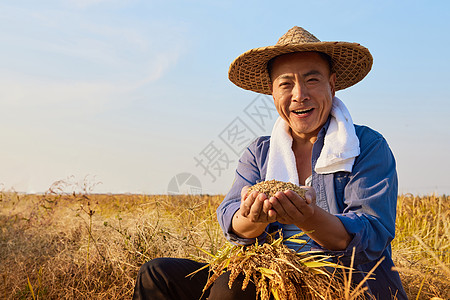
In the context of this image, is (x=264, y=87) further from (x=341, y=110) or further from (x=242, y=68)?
(x=341, y=110)

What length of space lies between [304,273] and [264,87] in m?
1.56

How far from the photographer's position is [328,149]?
93.4 inches

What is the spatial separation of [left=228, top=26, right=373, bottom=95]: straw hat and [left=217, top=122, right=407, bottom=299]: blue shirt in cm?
50

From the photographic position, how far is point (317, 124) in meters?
2.50

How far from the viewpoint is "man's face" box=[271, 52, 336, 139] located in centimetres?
241

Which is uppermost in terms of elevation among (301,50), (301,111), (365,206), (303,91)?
(301,50)

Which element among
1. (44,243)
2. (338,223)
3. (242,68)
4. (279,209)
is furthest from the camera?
(44,243)

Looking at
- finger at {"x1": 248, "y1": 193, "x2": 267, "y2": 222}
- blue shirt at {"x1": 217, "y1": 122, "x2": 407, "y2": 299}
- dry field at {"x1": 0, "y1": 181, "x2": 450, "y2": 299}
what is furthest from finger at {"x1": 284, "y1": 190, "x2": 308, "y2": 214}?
dry field at {"x1": 0, "y1": 181, "x2": 450, "y2": 299}

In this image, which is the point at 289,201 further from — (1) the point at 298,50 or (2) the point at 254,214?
(1) the point at 298,50

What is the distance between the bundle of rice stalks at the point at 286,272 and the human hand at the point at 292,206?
0.80 ft

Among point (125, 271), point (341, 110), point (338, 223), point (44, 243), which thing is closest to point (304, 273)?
point (338, 223)

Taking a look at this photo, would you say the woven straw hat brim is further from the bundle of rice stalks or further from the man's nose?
the bundle of rice stalks

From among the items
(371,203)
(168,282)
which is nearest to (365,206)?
(371,203)

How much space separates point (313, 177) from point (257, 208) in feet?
2.27
